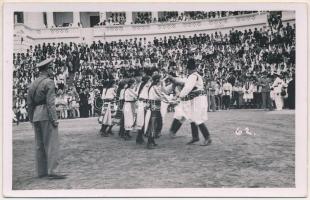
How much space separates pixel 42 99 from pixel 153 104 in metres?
1.44

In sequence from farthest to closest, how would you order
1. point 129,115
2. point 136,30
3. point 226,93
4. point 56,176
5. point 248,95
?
point 248,95 → point 226,93 → point 136,30 → point 129,115 → point 56,176

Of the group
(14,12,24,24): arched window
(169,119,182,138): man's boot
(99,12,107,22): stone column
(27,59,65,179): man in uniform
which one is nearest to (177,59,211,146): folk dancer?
(169,119,182,138): man's boot

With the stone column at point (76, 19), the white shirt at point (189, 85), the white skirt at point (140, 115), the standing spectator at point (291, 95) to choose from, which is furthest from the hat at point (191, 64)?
the stone column at point (76, 19)

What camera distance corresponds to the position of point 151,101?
24.5ft

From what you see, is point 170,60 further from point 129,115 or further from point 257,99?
point 257,99

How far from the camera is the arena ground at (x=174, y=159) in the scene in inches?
276

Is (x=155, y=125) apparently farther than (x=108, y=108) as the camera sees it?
No

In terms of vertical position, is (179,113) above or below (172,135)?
above

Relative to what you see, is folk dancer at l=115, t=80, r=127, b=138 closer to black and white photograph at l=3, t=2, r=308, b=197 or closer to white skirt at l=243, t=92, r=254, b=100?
black and white photograph at l=3, t=2, r=308, b=197

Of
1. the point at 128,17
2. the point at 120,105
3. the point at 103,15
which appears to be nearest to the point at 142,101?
the point at 120,105

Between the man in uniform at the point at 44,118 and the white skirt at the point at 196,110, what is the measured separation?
5.23 feet

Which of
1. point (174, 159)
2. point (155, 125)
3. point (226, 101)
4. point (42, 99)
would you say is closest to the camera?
point (42, 99)
